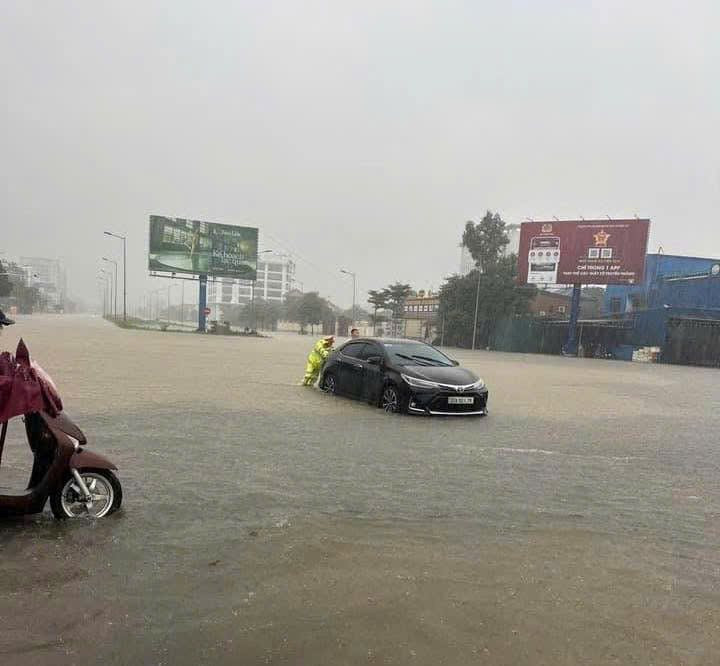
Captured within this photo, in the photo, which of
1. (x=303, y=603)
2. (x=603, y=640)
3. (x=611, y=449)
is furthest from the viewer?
(x=611, y=449)

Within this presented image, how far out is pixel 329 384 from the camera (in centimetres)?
1237

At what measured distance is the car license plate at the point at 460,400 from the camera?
31.7 ft

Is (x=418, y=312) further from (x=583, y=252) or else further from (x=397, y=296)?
(x=583, y=252)

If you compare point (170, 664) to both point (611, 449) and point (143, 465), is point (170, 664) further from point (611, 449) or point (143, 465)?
point (611, 449)

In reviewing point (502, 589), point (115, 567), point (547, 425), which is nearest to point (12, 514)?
point (115, 567)

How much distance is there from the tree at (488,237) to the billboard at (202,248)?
2365 cm

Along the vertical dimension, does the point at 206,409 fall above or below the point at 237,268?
below

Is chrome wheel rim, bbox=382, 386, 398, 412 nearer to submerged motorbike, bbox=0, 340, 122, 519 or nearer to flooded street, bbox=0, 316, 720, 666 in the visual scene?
flooded street, bbox=0, 316, 720, 666

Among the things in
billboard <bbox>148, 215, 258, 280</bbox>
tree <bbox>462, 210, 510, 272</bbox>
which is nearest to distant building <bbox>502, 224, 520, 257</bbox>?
tree <bbox>462, 210, 510, 272</bbox>

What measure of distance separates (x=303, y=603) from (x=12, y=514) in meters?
2.31

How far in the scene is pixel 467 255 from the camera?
227 ft

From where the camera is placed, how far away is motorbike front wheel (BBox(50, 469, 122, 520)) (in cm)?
425

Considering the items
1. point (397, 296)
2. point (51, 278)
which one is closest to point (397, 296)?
point (397, 296)

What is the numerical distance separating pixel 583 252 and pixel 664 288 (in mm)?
9603
